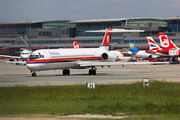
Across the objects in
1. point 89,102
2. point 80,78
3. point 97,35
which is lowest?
point 89,102

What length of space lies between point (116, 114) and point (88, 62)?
31838mm

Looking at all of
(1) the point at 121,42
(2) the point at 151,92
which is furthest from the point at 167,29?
(2) the point at 151,92

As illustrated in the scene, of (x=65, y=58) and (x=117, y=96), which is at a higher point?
(x=65, y=58)

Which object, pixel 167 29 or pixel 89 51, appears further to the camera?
pixel 167 29

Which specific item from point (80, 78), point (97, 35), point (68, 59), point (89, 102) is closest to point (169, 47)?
point (68, 59)

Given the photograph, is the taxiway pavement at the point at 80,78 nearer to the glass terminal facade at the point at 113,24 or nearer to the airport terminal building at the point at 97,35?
the airport terminal building at the point at 97,35

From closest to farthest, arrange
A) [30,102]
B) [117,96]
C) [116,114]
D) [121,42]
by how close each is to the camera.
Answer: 1. [116,114]
2. [30,102]
3. [117,96]
4. [121,42]

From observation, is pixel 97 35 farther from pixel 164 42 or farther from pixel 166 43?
pixel 166 43

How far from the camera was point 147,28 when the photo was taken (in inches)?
7042

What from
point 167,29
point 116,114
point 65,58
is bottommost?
point 116,114

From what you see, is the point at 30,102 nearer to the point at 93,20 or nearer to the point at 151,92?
the point at 151,92

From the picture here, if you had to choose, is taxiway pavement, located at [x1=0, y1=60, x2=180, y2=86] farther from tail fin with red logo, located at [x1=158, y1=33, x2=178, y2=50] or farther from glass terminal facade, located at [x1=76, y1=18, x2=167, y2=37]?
glass terminal facade, located at [x1=76, y1=18, x2=167, y2=37]

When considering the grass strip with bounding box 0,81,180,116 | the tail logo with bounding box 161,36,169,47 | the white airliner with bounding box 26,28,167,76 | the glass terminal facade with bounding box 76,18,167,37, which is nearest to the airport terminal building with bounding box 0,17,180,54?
the glass terminal facade with bounding box 76,18,167,37

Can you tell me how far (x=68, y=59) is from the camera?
45375 millimetres
